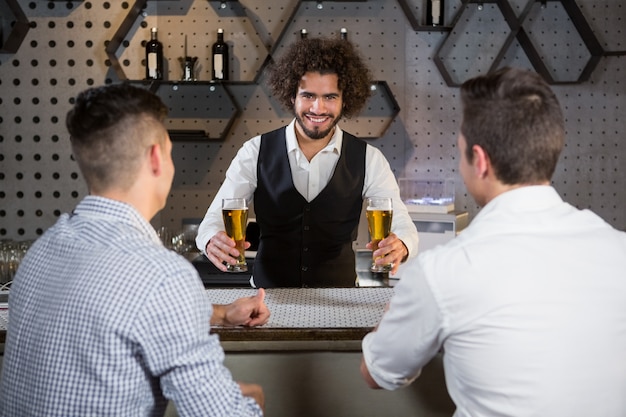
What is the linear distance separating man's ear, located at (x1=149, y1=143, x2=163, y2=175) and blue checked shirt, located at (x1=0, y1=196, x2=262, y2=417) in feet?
0.49

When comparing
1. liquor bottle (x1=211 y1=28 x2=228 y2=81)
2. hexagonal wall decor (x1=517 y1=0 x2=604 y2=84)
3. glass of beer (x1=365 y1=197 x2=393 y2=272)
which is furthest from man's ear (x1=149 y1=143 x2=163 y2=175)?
hexagonal wall decor (x1=517 y1=0 x2=604 y2=84)

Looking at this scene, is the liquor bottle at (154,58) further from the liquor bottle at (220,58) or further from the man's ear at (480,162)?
the man's ear at (480,162)

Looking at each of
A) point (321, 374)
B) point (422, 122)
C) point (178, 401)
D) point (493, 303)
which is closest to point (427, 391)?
point (321, 374)

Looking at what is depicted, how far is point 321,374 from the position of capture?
2.11 meters

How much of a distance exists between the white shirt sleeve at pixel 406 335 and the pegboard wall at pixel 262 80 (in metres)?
3.55

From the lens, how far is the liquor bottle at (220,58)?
4.94 metres

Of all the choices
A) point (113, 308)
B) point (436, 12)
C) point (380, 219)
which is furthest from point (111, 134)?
point (436, 12)

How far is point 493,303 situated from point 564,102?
13.3ft

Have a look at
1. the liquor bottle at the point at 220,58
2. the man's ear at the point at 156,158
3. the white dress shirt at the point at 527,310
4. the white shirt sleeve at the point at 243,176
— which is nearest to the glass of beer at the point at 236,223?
the white shirt sleeve at the point at 243,176

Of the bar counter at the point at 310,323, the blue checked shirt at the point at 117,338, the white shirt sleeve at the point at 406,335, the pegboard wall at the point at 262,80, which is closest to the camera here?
the blue checked shirt at the point at 117,338

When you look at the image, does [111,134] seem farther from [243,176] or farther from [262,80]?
[262,80]

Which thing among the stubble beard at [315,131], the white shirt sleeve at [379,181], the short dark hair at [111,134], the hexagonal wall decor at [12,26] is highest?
the hexagonal wall decor at [12,26]

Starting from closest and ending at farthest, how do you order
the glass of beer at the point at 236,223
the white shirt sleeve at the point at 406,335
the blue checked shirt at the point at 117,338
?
1. the blue checked shirt at the point at 117,338
2. the white shirt sleeve at the point at 406,335
3. the glass of beer at the point at 236,223

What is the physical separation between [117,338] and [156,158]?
14.8 inches
